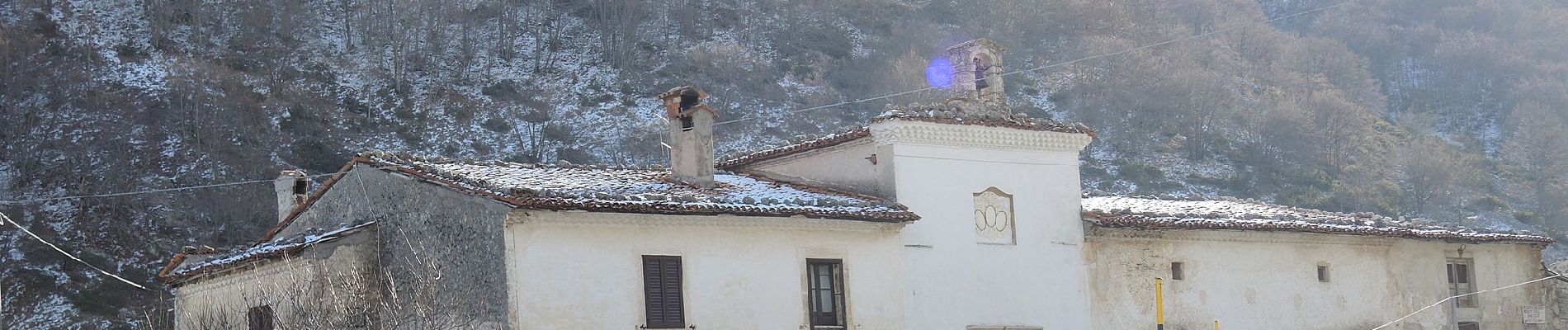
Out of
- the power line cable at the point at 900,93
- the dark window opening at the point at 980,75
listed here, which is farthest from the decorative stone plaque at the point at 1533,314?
the dark window opening at the point at 980,75

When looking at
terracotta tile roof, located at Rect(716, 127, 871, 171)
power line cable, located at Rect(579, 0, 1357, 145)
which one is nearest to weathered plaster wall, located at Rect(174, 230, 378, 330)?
terracotta tile roof, located at Rect(716, 127, 871, 171)

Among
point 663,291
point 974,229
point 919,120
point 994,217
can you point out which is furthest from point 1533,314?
point 663,291

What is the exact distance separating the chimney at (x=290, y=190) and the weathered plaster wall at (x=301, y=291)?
2.83 meters

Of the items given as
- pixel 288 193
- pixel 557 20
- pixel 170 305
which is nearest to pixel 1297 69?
pixel 557 20

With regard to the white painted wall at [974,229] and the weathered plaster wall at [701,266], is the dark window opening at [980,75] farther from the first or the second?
the weathered plaster wall at [701,266]

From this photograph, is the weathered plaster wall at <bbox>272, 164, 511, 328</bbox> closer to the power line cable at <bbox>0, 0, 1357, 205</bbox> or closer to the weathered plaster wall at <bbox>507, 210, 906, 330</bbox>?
the weathered plaster wall at <bbox>507, 210, 906, 330</bbox>

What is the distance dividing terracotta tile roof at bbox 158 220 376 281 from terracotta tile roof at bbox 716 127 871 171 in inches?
212

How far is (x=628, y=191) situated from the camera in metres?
18.5

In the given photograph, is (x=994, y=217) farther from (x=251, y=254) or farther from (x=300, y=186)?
(x=300, y=186)

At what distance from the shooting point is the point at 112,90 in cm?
5216

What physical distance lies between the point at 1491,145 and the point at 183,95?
2140 inches

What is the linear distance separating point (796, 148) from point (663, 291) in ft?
13.5

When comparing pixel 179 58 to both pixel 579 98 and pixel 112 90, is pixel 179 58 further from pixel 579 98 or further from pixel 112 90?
pixel 579 98

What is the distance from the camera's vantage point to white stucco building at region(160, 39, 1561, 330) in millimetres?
17188
